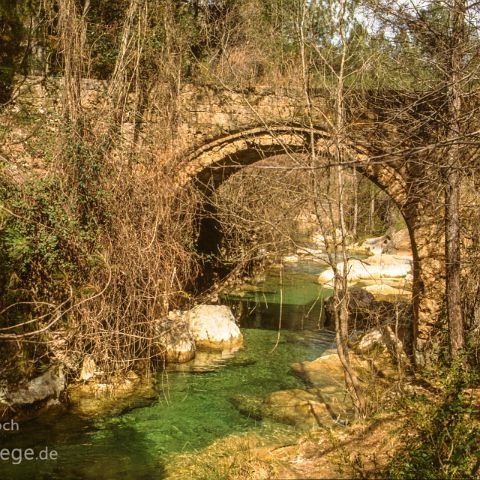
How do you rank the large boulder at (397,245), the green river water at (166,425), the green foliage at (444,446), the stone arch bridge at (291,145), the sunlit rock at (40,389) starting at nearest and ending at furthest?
the green foliage at (444,446)
the green river water at (166,425)
the sunlit rock at (40,389)
the stone arch bridge at (291,145)
the large boulder at (397,245)

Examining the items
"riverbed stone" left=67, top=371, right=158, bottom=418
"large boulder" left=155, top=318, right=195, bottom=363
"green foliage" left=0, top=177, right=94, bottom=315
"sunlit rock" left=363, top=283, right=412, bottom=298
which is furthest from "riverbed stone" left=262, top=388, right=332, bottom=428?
"sunlit rock" left=363, top=283, right=412, bottom=298

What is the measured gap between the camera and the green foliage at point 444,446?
3.14 metres

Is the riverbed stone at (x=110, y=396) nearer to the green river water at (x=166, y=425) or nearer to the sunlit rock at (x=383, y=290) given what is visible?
the green river water at (x=166, y=425)

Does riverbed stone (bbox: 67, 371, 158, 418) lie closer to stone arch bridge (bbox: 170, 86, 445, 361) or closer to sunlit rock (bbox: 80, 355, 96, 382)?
sunlit rock (bbox: 80, 355, 96, 382)

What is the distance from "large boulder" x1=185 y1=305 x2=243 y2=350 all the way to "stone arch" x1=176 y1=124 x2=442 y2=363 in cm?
225

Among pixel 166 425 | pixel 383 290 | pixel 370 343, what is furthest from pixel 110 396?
pixel 383 290

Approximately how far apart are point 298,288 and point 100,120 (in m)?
7.71

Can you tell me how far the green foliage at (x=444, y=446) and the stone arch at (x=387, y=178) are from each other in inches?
147

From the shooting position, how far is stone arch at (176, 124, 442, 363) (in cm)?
732

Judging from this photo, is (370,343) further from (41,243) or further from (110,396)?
(41,243)

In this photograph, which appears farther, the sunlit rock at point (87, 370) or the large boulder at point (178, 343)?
the large boulder at point (178, 343)

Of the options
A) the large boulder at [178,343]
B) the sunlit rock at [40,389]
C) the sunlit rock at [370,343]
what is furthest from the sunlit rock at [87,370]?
the sunlit rock at [370,343]

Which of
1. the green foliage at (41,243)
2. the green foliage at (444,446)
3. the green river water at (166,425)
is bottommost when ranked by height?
the green river water at (166,425)

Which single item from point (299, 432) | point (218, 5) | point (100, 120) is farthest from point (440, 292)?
point (218, 5)
